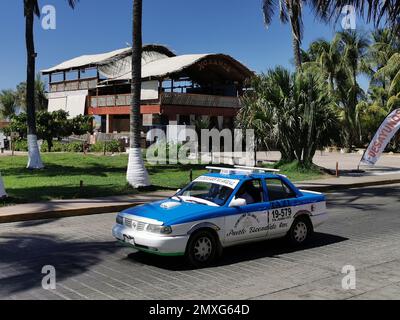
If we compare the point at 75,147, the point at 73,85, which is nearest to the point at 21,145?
the point at 75,147

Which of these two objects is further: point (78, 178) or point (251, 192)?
point (78, 178)

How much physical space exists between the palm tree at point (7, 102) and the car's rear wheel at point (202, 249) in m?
81.5

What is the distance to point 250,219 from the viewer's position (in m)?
8.27

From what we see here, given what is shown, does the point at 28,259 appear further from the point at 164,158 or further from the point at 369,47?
the point at 369,47

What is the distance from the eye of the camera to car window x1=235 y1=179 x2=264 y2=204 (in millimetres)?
8406

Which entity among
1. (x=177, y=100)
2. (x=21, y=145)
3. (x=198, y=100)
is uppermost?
(x=198, y=100)

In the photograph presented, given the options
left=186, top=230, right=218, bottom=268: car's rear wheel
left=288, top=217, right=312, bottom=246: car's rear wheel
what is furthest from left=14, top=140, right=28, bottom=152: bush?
left=186, top=230, right=218, bottom=268: car's rear wheel

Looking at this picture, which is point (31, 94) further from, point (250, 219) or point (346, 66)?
point (346, 66)

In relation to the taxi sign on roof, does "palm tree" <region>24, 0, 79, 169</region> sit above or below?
above

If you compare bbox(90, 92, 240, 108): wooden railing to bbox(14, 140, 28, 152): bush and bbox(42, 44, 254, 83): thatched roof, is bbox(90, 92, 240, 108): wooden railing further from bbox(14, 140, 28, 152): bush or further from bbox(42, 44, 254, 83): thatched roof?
bbox(14, 140, 28, 152): bush

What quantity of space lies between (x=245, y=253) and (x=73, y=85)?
42.0m

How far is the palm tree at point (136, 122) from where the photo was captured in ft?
54.1

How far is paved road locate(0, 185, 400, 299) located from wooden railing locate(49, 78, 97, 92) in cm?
3603

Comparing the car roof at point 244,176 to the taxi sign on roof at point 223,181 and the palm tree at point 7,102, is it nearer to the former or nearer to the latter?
the taxi sign on roof at point 223,181
